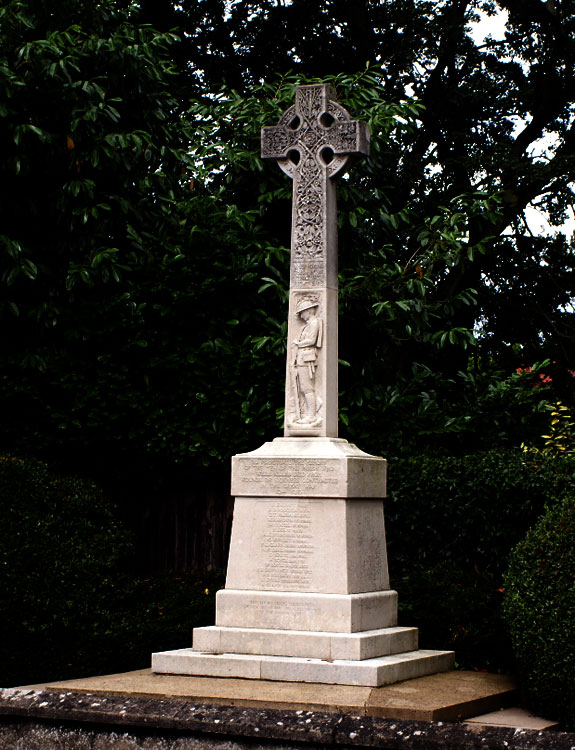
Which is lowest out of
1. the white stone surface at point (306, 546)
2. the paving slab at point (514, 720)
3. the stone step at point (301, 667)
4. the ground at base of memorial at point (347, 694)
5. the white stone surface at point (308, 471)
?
the paving slab at point (514, 720)

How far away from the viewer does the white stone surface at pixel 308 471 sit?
28.8 ft

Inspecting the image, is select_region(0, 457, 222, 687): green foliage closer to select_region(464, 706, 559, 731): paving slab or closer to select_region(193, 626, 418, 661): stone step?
select_region(193, 626, 418, 661): stone step

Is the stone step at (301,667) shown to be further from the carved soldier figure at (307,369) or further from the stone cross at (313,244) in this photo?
the carved soldier figure at (307,369)

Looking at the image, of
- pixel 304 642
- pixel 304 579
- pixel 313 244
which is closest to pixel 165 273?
pixel 313 244

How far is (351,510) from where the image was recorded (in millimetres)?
8844

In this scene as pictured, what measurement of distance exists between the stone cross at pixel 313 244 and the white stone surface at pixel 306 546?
69 centimetres

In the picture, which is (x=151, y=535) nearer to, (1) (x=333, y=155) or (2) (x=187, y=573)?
(2) (x=187, y=573)

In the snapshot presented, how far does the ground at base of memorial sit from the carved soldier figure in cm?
227

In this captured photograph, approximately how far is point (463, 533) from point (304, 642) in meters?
3.09

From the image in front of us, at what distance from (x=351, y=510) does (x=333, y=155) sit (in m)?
3.11

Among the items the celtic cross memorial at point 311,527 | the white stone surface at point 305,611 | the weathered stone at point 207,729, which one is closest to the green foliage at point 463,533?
the celtic cross memorial at point 311,527

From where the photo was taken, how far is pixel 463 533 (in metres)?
11.1

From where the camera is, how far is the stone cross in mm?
9305

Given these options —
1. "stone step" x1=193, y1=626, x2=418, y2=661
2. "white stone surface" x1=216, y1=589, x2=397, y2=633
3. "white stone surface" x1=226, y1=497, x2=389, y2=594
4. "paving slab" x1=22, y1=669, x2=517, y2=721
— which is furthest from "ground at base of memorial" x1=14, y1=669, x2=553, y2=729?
"white stone surface" x1=226, y1=497, x2=389, y2=594
